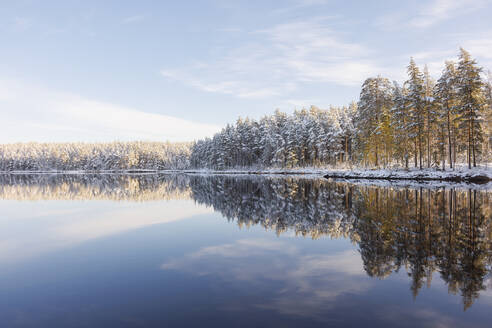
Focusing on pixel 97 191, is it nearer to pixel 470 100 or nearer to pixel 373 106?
pixel 373 106

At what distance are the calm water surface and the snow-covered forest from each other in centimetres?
2854

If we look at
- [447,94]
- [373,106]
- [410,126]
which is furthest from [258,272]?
[373,106]

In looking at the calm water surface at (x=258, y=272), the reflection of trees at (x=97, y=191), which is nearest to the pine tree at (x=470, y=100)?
the calm water surface at (x=258, y=272)

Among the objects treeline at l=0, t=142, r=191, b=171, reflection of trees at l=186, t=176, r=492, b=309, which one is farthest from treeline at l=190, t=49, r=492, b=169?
treeline at l=0, t=142, r=191, b=171

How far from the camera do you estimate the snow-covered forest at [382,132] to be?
123ft

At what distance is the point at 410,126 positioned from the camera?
134 feet

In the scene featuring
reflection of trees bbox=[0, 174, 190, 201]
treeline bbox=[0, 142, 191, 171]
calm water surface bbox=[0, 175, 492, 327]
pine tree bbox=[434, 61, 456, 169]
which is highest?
pine tree bbox=[434, 61, 456, 169]

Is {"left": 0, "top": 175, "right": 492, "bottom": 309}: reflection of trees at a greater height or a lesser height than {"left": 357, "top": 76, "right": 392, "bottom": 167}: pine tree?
lesser

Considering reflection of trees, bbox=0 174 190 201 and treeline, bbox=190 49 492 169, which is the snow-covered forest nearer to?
treeline, bbox=190 49 492 169

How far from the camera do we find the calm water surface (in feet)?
18.5

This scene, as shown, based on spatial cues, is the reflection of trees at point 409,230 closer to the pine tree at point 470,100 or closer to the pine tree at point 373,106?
the pine tree at point 470,100

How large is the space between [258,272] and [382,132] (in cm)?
4310

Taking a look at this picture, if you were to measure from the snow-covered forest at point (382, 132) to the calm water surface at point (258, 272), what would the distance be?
28.5m

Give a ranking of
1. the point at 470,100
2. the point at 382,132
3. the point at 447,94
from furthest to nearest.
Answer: the point at 382,132 < the point at 447,94 < the point at 470,100
